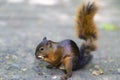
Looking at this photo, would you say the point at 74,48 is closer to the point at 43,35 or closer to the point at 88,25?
the point at 88,25

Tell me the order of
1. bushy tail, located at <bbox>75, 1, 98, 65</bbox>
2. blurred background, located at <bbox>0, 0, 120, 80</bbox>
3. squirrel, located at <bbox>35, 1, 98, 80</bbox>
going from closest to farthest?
squirrel, located at <bbox>35, 1, 98, 80</bbox>, blurred background, located at <bbox>0, 0, 120, 80</bbox>, bushy tail, located at <bbox>75, 1, 98, 65</bbox>

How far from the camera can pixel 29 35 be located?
5598 mm

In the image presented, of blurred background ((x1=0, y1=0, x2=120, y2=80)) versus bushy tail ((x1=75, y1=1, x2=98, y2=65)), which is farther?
bushy tail ((x1=75, y1=1, x2=98, y2=65))

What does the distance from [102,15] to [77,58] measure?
3.66 meters

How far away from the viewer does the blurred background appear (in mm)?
3938

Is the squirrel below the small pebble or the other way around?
the other way around

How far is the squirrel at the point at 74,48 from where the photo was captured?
369 cm

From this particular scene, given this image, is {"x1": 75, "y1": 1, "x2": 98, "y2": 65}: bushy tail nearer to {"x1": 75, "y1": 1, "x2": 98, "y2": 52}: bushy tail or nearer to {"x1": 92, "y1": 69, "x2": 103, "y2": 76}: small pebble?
{"x1": 75, "y1": 1, "x2": 98, "y2": 52}: bushy tail

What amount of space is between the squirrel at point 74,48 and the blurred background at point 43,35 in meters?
0.12

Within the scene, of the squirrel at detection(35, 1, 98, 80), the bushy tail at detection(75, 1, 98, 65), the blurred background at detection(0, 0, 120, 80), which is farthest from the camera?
the bushy tail at detection(75, 1, 98, 65)

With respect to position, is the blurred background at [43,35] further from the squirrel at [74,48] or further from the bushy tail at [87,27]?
the bushy tail at [87,27]

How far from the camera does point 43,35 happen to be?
5.65 m

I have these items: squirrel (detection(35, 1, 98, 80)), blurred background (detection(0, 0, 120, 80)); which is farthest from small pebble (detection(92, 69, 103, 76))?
squirrel (detection(35, 1, 98, 80))

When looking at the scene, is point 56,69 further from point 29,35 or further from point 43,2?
point 43,2
